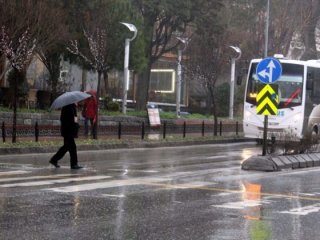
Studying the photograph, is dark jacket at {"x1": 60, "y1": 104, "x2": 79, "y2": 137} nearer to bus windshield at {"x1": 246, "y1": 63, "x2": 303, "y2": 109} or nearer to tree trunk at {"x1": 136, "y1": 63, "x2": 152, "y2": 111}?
bus windshield at {"x1": 246, "y1": 63, "x2": 303, "y2": 109}

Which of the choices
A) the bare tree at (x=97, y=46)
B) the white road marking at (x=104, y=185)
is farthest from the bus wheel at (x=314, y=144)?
the bare tree at (x=97, y=46)

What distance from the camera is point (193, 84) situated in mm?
53438

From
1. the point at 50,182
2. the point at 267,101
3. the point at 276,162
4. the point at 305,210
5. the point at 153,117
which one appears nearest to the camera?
the point at 305,210

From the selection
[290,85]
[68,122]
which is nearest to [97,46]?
[290,85]

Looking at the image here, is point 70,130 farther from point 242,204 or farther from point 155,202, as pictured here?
point 242,204

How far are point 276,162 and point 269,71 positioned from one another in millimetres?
2400

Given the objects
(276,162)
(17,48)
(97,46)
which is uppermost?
(97,46)

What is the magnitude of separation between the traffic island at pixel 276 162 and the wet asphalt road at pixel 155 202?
408 millimetres

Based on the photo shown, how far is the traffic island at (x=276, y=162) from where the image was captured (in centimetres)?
1691

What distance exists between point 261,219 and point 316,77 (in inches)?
803

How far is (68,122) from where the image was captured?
16062 millimetres

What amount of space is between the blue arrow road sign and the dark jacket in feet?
16.6

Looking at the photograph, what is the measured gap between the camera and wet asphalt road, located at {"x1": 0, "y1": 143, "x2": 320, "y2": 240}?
338 inches

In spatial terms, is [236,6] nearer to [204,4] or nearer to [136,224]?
[204,4]
